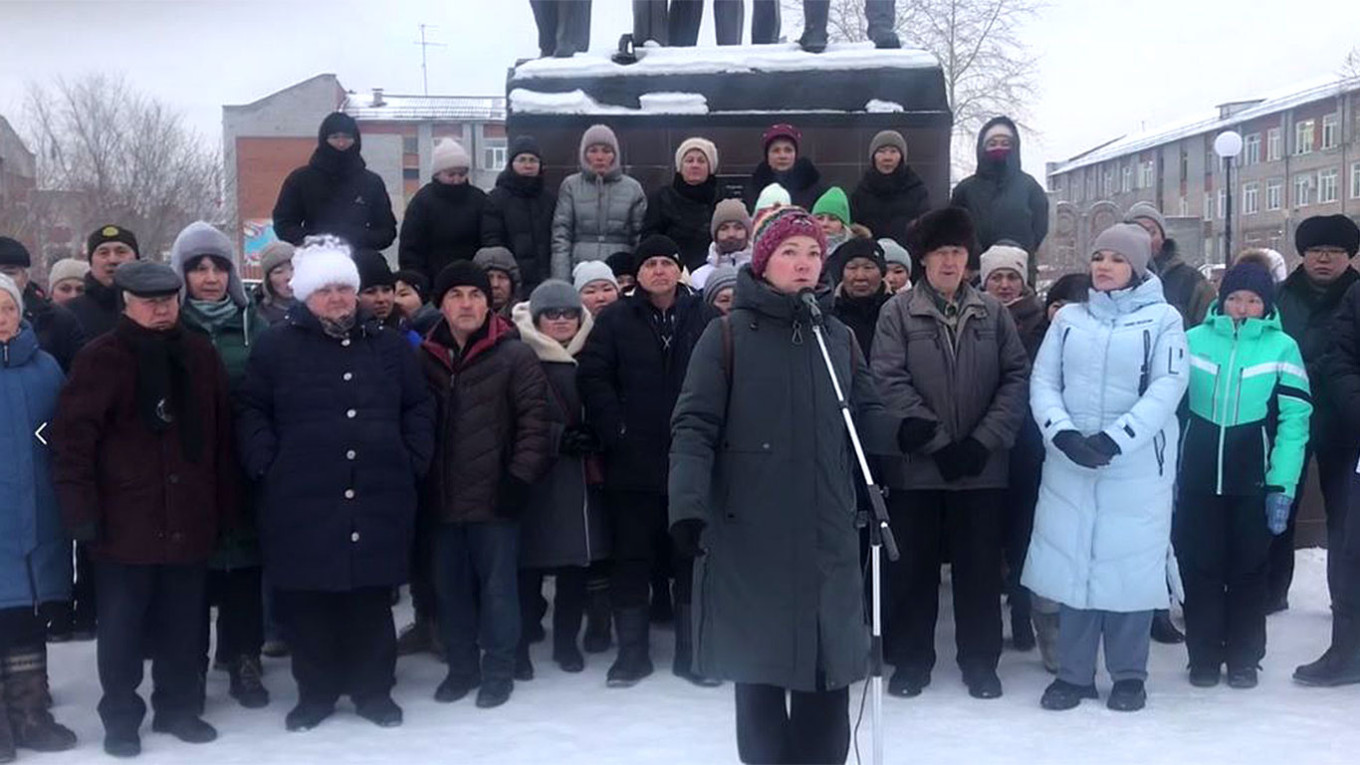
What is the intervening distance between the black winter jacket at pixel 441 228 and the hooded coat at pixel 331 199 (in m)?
0.24

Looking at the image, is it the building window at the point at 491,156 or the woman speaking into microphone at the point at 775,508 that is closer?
the woman speaking into microphone at the point at 775,508

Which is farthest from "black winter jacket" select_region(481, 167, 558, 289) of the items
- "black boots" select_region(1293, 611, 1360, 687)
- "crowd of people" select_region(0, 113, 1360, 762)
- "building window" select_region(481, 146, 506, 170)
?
"building window" select_region(481, 146, 506, 170)

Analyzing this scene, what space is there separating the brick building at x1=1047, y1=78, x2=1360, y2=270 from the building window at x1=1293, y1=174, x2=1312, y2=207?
4 cm

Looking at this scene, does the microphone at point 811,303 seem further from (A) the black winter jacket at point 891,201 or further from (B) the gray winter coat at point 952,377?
(A) the black winter jacket at point 891,201

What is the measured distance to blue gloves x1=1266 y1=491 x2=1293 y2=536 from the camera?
5527 mm

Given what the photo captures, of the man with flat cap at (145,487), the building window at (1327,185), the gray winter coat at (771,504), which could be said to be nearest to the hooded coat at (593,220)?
the man with flat cap at (145,487)

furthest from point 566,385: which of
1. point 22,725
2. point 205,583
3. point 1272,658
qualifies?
point 1272,658

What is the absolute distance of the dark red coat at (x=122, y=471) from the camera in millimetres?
4805

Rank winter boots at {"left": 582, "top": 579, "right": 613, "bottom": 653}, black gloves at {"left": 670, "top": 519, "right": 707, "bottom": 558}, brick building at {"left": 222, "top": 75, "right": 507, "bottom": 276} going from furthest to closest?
1. brick building at {"left": 222, "top": 75, "right": 507, "bottom": 276}
2. winter boots at {"left": 582, "top": 579, "right": 613, "bottom": 653}
3. black gloves at {"left": 670, "top": 519, "right": 707, "bottom": 558}

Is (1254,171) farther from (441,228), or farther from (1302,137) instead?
(441,228)

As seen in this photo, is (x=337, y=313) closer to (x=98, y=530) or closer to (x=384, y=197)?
(x=98, y=530)

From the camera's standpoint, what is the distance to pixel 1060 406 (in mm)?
5344

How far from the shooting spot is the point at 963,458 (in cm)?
538

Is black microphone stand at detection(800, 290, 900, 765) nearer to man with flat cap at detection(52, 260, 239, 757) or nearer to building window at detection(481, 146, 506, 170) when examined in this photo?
man with flat cap at detection(52, 260, 239, 757)
